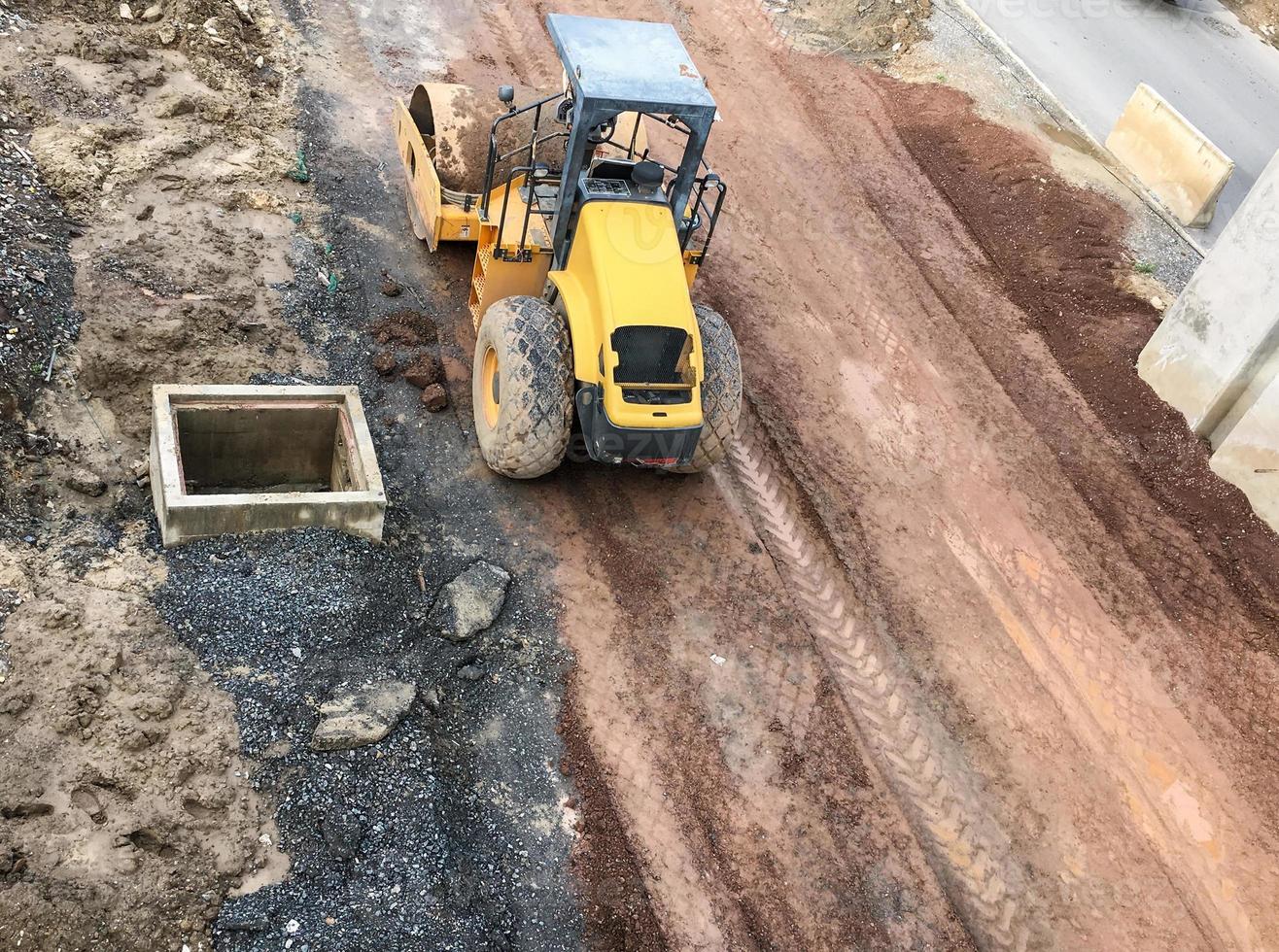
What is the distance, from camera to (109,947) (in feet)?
16.4

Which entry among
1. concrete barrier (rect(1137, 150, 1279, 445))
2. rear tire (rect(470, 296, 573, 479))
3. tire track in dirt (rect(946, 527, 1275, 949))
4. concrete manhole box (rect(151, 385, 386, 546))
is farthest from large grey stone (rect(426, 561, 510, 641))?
concrete barrier (rect(1137, 150, 1279, 445))

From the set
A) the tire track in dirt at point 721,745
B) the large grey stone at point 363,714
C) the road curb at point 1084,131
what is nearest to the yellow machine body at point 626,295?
the tire track in dirt at point 721,745

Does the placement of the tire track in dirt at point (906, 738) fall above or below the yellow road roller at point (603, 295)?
below

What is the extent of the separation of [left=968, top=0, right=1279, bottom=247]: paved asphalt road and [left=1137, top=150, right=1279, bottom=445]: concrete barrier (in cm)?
400

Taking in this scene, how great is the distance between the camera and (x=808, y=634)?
7.59 metres

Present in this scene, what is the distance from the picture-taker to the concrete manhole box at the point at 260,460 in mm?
6898

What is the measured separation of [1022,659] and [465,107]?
22.3ft

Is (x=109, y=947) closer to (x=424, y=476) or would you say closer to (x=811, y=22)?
(x=424, y=476)

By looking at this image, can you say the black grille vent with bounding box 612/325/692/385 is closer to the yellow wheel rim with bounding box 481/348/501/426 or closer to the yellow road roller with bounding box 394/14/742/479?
the yellow road roller with bounding box 394/14/742/479

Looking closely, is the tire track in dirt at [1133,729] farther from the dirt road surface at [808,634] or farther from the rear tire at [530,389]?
the rear tire at [530,389]

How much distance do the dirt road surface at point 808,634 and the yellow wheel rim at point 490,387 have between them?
0.39 metres

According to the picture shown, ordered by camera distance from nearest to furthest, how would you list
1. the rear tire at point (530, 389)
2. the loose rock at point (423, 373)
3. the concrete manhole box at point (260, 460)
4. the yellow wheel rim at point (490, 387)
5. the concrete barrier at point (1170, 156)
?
the concrete manhole box at point (260, 460), the rear tire at point (530, 389), the yellow wheel rim at point (490, 387), the loose rock at point (423, 373), the concrete barrier at point (1170, 156)

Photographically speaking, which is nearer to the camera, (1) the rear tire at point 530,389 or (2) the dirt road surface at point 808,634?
(2) the dirt road surface at point 808,634

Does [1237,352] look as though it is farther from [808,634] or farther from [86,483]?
[86,483]
